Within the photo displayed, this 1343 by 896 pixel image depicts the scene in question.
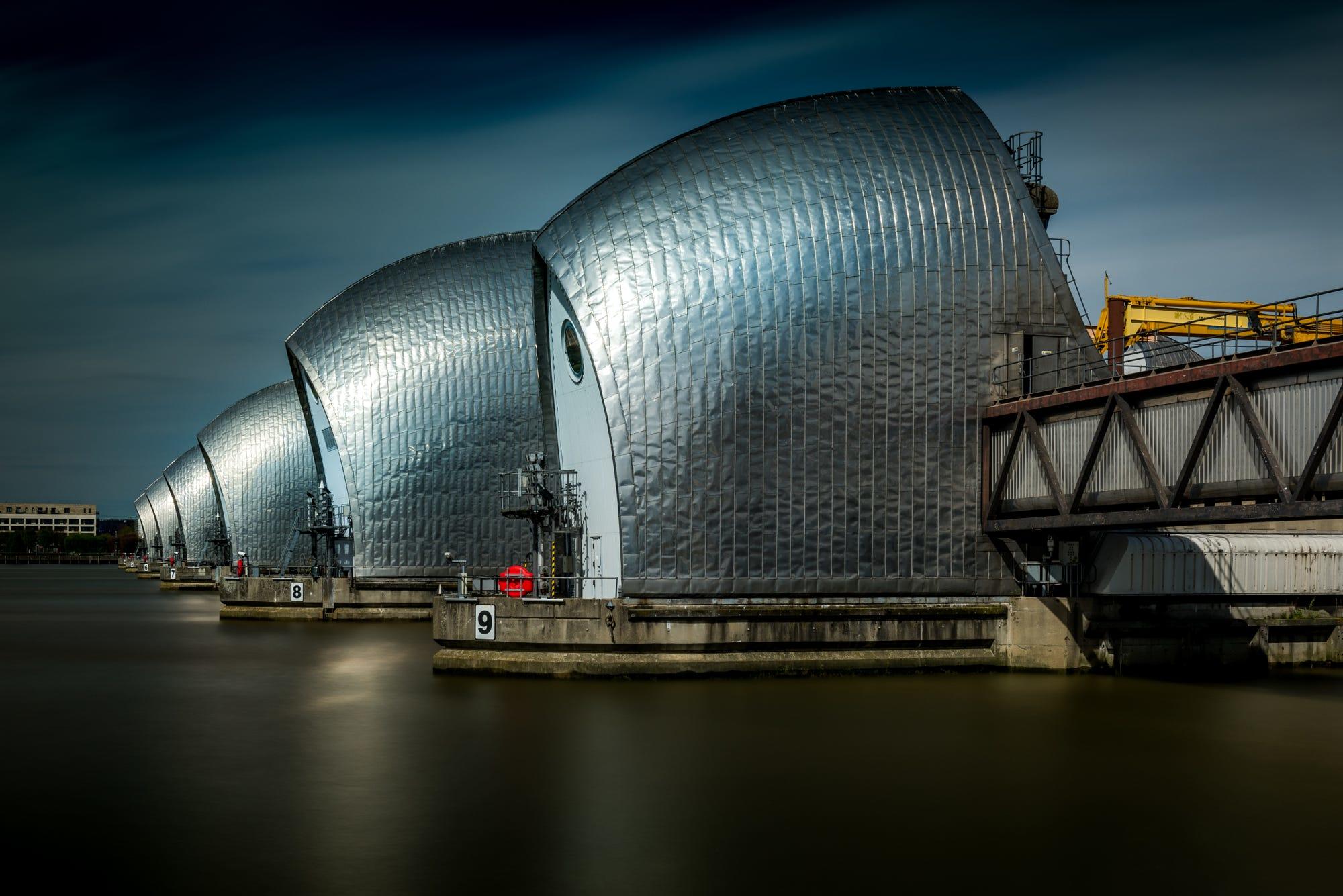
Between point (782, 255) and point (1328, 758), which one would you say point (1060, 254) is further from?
point (1328, 758)

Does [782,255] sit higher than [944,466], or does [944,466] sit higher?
[782,255]

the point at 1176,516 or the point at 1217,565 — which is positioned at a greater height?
the point at 1176,516

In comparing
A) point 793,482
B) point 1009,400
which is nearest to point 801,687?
point 793,482

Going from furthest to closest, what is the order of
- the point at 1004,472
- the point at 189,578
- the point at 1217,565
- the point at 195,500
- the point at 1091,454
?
the point at 195,500 < the point at 189,578 < the point at 1217,565 < the point at 1004,472 < the point at 1091,454

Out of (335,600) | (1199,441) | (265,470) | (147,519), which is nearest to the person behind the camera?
(1199,441)

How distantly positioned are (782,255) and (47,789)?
75.6 ft

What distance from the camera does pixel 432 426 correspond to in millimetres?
56406

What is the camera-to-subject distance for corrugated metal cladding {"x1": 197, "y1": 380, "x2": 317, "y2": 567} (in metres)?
81.6

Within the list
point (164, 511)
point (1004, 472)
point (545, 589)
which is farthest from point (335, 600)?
point (164, 511)

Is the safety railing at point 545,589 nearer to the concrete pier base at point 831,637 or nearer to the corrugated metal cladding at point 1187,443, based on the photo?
the concrete pier base at point 831,637

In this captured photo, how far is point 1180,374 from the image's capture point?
28.1 meters

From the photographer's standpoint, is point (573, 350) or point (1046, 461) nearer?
point (1046, 461)

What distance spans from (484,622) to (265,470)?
55998mm

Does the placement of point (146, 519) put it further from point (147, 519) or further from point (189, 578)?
point (189, 578)
